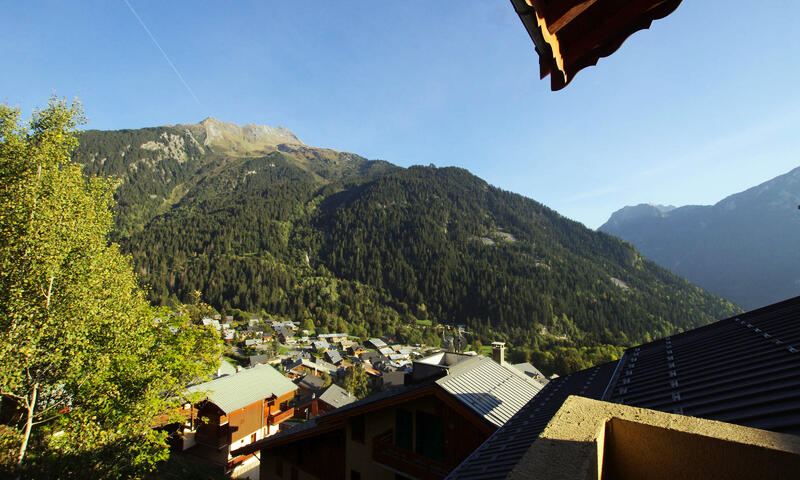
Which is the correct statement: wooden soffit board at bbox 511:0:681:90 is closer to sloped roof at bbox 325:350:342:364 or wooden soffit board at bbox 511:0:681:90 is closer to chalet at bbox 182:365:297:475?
chalet at bbox 182:365:297:475

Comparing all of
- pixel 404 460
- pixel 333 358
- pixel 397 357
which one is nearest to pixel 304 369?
pixel 333 358

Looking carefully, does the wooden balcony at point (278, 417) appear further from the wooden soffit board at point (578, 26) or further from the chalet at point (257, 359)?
the chalet at point (257, 359)

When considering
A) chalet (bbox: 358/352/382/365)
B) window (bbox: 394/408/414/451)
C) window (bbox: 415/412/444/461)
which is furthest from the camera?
chalet (bbox: 358/352/382/365)

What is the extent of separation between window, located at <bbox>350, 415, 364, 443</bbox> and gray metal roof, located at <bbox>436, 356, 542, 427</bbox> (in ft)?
13.3

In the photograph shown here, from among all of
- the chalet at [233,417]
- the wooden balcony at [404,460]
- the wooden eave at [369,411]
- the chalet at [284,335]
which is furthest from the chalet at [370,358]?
the wooden balcony at [404,460]

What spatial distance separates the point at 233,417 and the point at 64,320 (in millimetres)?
19745

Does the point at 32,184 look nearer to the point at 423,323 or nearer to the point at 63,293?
the point at 63,293

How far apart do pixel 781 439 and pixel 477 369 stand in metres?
10.6

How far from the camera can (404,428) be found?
10.9 m

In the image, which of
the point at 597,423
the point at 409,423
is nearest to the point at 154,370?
the point at 409,423

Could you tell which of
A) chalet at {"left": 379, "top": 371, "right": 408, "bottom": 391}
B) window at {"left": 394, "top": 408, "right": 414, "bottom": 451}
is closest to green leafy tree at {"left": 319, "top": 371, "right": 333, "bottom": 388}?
chalet at {"left": 379, "top": 371, "right": 408, "bottom": 391}

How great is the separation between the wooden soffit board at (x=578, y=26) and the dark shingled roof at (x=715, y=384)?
3.32m

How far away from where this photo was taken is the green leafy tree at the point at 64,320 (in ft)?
31.9

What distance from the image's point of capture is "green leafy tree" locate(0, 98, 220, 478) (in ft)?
31.9
